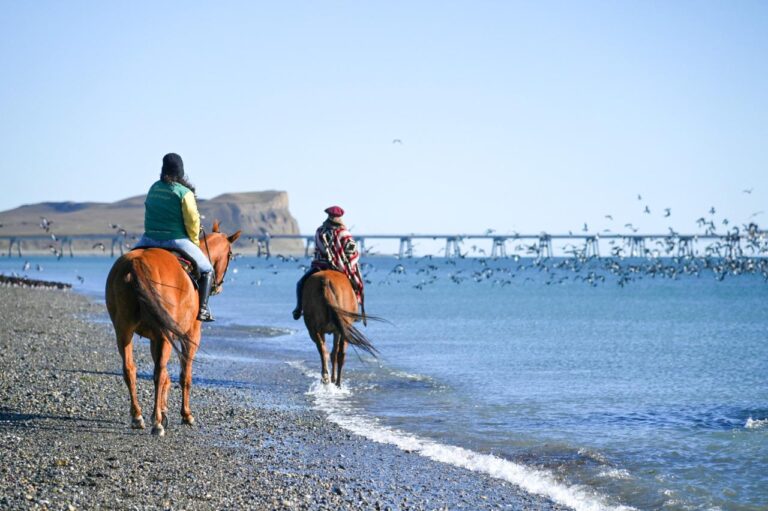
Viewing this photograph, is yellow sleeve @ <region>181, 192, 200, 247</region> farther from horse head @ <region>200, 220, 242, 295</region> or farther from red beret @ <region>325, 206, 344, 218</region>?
red beret @ <region>325, 206, 344, 218</region>

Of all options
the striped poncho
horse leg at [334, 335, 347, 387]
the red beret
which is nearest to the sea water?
horse leg at [334, 335, 347, 387]

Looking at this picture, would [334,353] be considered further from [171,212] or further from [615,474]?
[615,474]

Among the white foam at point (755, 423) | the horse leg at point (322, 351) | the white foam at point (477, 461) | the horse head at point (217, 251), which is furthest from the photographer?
the horse leg at point (322, 351)

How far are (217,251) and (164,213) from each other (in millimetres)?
1420

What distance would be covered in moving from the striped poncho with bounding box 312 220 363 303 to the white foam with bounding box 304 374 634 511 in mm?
2336

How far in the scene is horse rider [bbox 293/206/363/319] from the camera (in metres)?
15.9

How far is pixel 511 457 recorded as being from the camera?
11.4m

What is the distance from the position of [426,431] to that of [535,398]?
14.5 ft

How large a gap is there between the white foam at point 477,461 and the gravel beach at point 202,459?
258mm

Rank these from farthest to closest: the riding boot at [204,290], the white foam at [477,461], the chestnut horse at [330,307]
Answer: the chestnut horse at [330,307]
the riding boot at [204,290]
the white foam at [477,461]

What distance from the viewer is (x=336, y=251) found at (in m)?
16.0

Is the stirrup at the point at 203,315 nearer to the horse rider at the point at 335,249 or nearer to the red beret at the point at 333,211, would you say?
the horse rider at the point at 335,249

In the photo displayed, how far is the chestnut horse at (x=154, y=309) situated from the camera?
33.3ft

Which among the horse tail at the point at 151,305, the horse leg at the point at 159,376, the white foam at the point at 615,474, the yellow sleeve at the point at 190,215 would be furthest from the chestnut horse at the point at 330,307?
the white foam at the point at 615,474
